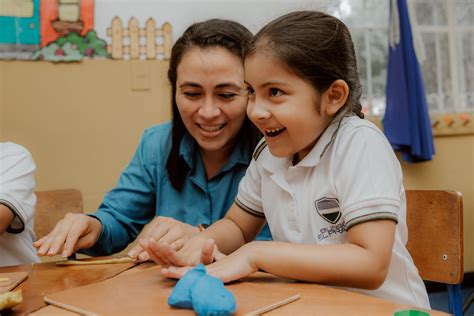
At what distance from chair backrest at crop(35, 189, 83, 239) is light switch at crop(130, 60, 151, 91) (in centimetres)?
116

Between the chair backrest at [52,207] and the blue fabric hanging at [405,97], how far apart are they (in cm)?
199

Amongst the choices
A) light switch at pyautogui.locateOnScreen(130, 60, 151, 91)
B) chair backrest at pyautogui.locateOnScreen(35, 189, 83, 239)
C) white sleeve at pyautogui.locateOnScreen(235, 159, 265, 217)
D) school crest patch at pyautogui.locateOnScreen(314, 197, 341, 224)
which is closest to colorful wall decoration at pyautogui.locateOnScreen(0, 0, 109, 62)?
light switch at pyautogui.locateOnScreen(130, 60, 151, 91)

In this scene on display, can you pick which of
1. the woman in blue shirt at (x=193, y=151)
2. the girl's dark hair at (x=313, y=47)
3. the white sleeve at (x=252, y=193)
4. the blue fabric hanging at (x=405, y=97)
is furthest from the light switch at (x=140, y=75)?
the girl's dark hair at (x=313, y=47)

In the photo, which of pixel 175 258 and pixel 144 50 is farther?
pixel 144 50

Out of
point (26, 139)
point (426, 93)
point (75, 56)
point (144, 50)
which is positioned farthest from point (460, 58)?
point (26, 139)

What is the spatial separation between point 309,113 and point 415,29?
2.54m

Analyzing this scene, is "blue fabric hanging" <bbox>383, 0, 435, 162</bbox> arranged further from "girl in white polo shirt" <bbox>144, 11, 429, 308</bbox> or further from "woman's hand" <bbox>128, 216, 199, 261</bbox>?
"woman's hand" <bbox>128, 216, 199, 261</bbox>

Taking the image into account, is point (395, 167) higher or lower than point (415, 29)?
lower

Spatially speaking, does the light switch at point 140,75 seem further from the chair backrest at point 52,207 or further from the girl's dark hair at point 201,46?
the girl's dark hair at point 201,46

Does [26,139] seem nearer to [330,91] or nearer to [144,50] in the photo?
[144,50]

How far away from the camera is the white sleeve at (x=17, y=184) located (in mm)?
1245

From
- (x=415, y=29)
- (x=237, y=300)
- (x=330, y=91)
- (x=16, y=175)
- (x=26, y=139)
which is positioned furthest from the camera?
(x=415, y=29)

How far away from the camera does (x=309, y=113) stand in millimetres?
953

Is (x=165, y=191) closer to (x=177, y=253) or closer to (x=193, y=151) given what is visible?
(x=193, y=151)
